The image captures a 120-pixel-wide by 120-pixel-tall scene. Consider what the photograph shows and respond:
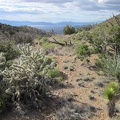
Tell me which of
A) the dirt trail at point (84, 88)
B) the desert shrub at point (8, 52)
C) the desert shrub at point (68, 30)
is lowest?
the dirt trail at point (84, 88)

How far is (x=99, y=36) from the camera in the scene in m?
14.0

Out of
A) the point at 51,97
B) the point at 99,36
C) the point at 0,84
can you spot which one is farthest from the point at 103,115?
the point at 99,36

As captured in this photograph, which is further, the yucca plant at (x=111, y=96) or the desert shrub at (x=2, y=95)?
the desert shrub at (x=2, y=95)

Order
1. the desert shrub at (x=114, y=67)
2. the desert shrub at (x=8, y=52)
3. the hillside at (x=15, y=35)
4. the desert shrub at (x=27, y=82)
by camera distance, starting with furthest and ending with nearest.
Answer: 1. the hillside at (x=15, y=35)
2. the desert shrub at (x=8, y=52)
3. the desert shrub at (x=114, y=67)
4. the desert shrub at (x=27, y=82)

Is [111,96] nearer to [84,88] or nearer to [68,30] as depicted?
[84,88]

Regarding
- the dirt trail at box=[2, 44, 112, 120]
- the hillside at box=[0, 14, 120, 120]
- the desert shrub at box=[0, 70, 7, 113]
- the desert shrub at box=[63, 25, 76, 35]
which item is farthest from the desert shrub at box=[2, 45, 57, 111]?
the desert shrub at box=[63, 25, 76, 35]

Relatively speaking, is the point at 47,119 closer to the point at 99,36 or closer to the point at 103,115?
the point at 103,115

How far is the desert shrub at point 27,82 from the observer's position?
762 cm

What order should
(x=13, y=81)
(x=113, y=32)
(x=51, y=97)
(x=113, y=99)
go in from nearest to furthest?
(x=113, y=99), (x=13, y=81), (x=51, y=97), (x=113, y=32)

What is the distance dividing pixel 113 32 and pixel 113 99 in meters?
7.47

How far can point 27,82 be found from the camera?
7.78 m

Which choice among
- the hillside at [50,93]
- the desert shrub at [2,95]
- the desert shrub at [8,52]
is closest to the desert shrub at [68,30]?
the desert shrub at [8,52]

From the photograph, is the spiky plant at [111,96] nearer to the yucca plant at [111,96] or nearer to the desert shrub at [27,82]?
the yucca plant at [111,96]

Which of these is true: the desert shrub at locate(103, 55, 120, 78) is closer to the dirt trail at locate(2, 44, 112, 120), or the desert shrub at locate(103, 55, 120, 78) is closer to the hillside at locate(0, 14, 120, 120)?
the hillside at locate(0, 14, 120, 120)
